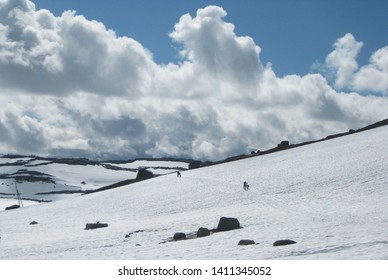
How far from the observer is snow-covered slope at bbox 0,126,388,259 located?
2172 cm

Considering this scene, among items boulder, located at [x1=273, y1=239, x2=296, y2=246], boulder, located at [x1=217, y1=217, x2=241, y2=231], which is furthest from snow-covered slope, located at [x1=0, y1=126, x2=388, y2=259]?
boulder, located at [x1=217, y1=217, x2=241, y2=231]

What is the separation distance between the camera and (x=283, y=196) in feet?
148

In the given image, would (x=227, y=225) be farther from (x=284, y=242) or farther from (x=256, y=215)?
(x=284, y=242)

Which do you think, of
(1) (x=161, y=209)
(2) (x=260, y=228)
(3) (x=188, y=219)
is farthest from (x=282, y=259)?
(1) (x=161, y=209)

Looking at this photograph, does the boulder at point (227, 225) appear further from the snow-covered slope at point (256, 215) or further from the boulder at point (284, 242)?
the boulder at point (284, 242)

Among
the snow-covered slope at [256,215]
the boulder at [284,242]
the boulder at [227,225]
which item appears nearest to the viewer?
the boulder at [284,242]

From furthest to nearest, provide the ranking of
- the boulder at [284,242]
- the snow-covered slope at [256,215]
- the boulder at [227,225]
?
the boulder at [227,225], the snow-covered slope at [256,215], the boulder at [284,242]

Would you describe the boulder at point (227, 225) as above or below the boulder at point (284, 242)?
above

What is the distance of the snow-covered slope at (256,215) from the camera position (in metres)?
21.7

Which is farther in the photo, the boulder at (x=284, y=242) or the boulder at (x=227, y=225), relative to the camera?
the boulder at (x=227, y=225)

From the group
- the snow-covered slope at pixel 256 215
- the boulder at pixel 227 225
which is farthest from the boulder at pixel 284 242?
the boulder at pixel 227 225

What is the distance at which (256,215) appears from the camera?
35406 mm

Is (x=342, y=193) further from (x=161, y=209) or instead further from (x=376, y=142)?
(x=376, y=142)
